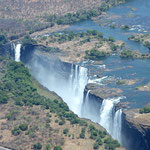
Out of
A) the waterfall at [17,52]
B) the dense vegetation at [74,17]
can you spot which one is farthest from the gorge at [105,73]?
the dense vegetation at [74,17]

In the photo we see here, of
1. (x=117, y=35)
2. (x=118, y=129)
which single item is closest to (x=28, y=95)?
(x=118, y=129)

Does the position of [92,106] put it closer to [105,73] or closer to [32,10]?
[105,73]

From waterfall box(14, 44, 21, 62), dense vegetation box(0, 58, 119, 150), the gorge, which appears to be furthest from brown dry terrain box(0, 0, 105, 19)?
dense vegetation box(0, 58, 119, 150)

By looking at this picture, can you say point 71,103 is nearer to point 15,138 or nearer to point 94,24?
point 15,138

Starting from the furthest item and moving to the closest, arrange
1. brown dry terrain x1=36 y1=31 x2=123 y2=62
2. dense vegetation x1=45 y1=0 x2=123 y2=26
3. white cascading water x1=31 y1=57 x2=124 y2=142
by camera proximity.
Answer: dense vegetation x1=45 y1=0 x2=123 y2=26, brown dry terrain x1=36 y1=31 x2=123 y2=62, white cascading water x1=31 y1=57 x2=124 y2=142

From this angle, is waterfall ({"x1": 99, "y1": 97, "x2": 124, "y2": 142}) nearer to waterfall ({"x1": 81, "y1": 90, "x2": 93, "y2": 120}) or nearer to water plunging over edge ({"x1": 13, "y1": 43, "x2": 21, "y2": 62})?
waterfall ({"x1": 81, "y1": 90, "x2": 93, "y2": 120})

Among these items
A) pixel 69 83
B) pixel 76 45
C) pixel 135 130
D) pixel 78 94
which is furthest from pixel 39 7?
pixel 135 130
